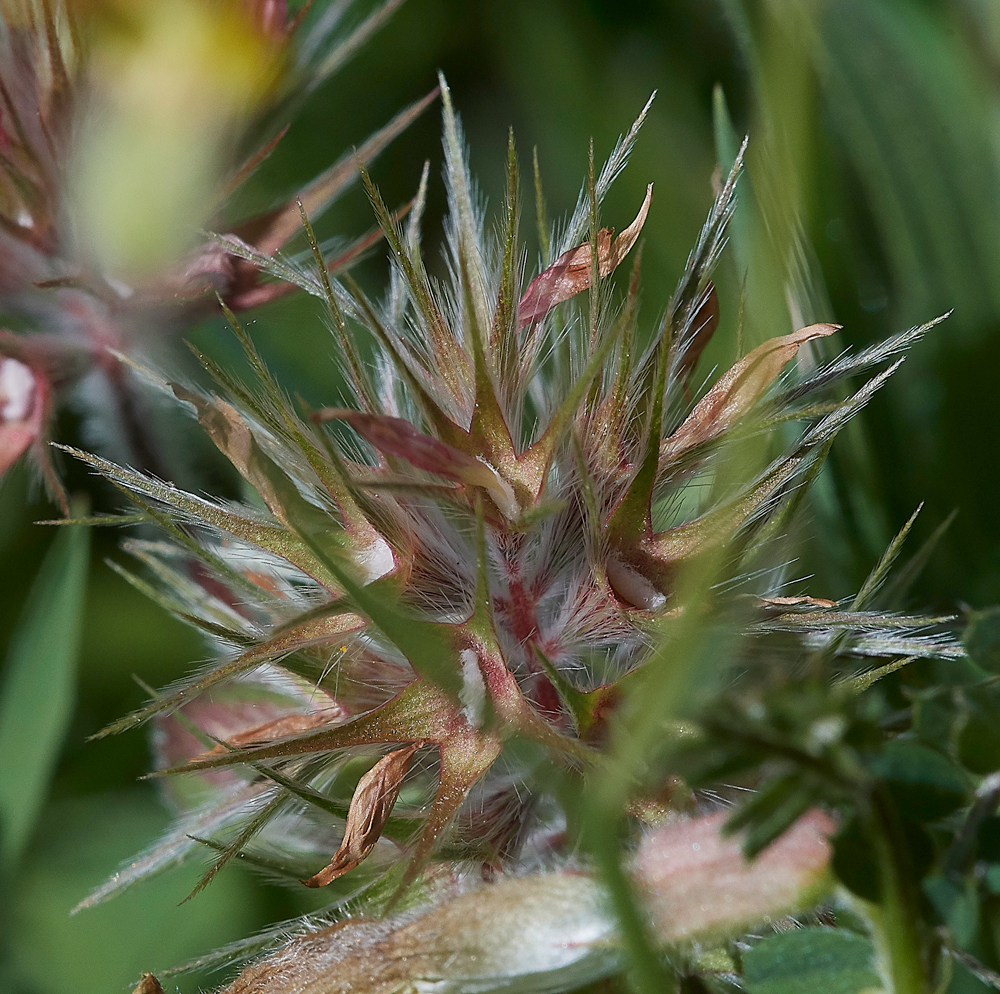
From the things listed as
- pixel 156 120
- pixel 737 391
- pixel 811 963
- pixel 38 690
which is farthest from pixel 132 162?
pixel 811 963

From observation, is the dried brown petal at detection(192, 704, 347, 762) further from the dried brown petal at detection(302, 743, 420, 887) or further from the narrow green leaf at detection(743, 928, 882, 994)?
the narrow green leaf at detection(743, 928, 882, 994)

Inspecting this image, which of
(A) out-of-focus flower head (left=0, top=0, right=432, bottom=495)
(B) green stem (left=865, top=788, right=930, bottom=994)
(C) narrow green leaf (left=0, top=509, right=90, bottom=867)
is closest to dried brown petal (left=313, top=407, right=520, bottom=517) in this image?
(B) green stem (left=865, top=788, right=930, bottom=994)

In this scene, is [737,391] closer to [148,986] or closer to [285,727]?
[285,727]

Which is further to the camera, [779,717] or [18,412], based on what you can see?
[18,412]

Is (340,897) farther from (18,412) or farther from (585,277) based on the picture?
(18,412)

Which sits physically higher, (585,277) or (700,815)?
(585,277)

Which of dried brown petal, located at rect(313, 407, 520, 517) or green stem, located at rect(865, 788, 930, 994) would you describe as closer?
green stem, located at rect(865, 788, 930, 994)

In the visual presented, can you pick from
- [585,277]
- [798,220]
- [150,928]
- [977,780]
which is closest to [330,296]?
[585,277]
